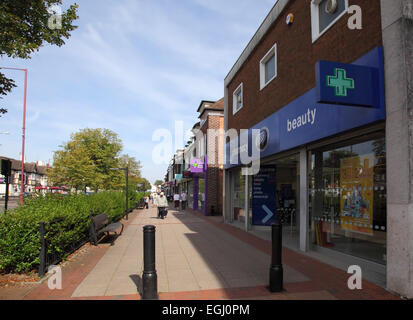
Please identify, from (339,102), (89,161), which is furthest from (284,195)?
(89,161)

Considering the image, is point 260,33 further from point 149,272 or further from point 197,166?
point 197,166

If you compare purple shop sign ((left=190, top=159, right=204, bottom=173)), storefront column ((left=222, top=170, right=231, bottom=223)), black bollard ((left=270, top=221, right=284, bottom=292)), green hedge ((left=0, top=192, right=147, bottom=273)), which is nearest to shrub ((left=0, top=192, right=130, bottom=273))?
green hedge ((left=0, top=192, right=147, bottom=273))

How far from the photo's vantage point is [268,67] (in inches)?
406

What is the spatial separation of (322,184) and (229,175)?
302 inches

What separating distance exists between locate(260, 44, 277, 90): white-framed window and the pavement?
5.62 meters

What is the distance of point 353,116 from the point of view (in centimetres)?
532

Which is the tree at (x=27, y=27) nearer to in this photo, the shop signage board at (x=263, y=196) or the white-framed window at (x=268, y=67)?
the white-framed window at (x=268, y=67)

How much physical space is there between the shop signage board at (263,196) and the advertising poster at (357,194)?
14.9 feet

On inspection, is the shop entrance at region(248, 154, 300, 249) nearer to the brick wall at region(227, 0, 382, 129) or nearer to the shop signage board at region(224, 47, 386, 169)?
the brick wall at region(227, 0, 382, 129)

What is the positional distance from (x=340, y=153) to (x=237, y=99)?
8.05 metres

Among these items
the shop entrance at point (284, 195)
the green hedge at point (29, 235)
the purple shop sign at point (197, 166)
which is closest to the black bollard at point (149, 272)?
the green hedge at point (29, 235)
